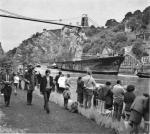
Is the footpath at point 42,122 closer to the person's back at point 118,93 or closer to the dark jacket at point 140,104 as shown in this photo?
the person's back at point 118,93

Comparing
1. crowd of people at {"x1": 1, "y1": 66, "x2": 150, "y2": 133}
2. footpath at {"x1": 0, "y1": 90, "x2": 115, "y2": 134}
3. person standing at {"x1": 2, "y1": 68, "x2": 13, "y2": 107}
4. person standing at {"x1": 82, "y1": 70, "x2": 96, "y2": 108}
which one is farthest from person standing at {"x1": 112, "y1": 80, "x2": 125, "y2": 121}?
person standing at {"x1": 2, "y1": 68, "x2": 13, "y2": 107}

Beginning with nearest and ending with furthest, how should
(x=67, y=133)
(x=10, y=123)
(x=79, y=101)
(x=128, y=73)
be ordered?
(x=67, y=133)
(x=10, y=123)
(x=79, y=101)
(x=128, y=73)

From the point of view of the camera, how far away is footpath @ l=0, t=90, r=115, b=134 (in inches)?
359

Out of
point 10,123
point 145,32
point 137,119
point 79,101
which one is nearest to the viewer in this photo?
point 137,119

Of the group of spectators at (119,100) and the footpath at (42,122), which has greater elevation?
the group of spectators at (119,100)

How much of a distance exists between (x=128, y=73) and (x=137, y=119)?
7548 cm

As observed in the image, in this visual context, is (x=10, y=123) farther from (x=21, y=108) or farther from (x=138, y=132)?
(x=138, y=132)

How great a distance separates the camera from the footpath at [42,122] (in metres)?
9.12

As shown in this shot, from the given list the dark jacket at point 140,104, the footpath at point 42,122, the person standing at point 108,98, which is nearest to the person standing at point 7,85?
the footpath at point 42,122

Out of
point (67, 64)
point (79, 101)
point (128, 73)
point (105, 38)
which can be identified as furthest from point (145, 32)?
point (79, 101)

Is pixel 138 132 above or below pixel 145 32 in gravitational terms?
below

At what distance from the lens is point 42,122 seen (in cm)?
1002

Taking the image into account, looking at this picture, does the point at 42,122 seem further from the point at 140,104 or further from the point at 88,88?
the point at 140,104

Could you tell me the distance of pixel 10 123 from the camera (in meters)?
9.66
